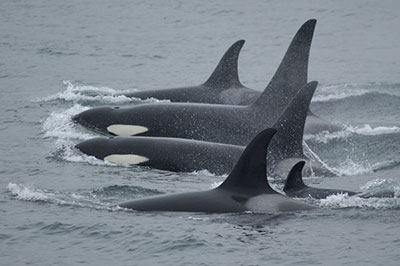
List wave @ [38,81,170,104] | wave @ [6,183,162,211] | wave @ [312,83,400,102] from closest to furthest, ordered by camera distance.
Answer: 1. wave @ [6,183,162,211]
2. wave @ [38,81,170,104]
3. wave @ [312,83,400,102]

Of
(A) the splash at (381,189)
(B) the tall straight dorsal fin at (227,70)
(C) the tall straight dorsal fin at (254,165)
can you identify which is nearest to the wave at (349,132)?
(B) the tall straight dorsal fin at (227,70)

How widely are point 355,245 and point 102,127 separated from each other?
8.86 meters

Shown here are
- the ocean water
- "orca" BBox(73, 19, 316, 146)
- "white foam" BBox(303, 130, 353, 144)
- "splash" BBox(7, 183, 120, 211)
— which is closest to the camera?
the ocean water

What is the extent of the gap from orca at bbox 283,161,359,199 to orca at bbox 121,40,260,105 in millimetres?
7477

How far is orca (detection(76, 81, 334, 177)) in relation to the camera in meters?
16.8

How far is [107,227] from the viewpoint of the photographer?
13.6 metres

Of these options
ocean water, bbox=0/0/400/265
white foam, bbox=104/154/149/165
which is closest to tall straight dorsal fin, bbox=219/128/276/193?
ocean water, bbox=0/0/400/265

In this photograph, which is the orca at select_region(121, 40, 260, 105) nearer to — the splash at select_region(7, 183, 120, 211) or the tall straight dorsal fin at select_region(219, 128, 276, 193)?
the splash at select_region(7, 183, 120, 211)

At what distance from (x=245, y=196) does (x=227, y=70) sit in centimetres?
877

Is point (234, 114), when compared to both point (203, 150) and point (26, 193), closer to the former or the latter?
point (203, 150)

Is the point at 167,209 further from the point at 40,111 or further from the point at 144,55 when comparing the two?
the point at 144,55

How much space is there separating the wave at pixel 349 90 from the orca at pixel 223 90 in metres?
3.51

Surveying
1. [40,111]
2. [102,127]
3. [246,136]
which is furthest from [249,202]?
[40,111]

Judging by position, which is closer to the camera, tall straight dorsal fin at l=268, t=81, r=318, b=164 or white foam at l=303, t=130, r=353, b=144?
tall straight dorsal fin at l=268, t=81, r=318, b=164
